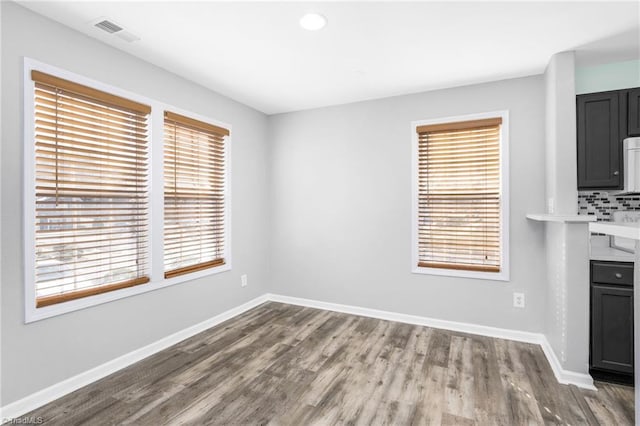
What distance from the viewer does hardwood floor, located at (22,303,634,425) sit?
1975 millimetres

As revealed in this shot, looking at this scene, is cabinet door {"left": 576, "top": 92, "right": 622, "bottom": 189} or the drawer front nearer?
the drawer front

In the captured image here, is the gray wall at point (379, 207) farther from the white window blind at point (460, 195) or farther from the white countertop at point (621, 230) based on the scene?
the white countertop at point (621, 230)

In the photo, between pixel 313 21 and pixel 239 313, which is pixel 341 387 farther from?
pixel 313 21

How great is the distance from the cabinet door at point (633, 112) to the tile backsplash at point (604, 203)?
627 mm

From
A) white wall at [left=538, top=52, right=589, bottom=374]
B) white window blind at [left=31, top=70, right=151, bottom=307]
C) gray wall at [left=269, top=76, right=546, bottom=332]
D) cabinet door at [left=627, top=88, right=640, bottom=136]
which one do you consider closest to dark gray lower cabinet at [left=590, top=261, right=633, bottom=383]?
Answer: white wall at [left=538, top=52, right=589, bottom=374]

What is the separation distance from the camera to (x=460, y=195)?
3.31 metres

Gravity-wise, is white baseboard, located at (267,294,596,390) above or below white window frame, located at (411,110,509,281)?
below

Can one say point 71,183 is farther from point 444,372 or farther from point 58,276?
point 444,372

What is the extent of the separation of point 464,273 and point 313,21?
2750 mm

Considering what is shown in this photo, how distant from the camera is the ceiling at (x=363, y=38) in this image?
6.64 feet

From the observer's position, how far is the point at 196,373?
249 centimetres

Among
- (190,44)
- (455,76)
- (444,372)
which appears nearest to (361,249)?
(444,372)

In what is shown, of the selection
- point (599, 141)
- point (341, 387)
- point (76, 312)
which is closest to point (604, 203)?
point (599, 141)

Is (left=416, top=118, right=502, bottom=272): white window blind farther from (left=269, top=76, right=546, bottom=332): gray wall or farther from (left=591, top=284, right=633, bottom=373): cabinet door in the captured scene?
(left=591, top=284, right=633, bottom=373): cabinet door
